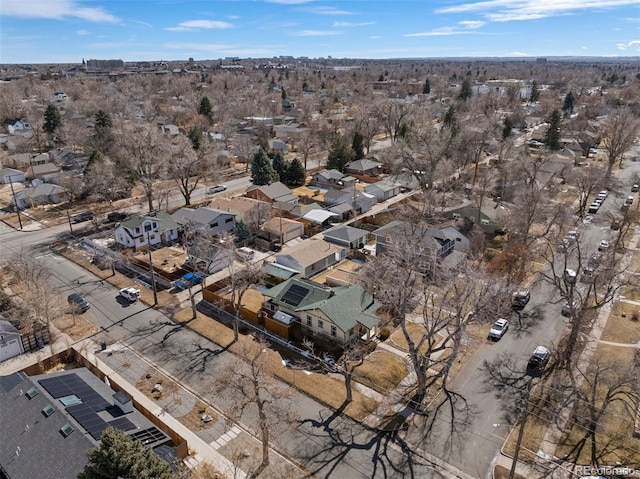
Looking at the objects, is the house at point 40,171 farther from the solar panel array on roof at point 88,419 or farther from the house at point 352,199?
the solar panel array on roof at point 88,419

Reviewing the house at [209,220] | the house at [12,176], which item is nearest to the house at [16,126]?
the house at [12,176]

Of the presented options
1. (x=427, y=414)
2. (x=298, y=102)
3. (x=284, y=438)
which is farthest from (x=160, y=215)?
(x=298, y=102)

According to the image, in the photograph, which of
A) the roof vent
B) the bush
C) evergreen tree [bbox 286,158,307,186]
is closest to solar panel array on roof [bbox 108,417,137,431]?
the roof vent

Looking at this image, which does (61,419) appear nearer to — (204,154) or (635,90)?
(204,154)

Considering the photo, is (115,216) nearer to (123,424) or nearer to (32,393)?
(32,393)

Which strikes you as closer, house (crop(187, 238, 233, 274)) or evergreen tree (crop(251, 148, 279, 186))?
house (crop(187, 238, 233, 274))

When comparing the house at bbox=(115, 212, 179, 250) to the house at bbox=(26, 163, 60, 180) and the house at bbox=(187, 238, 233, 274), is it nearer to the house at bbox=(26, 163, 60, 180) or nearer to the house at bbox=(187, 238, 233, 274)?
the house at bbox=(187, 238, 233, 274)
